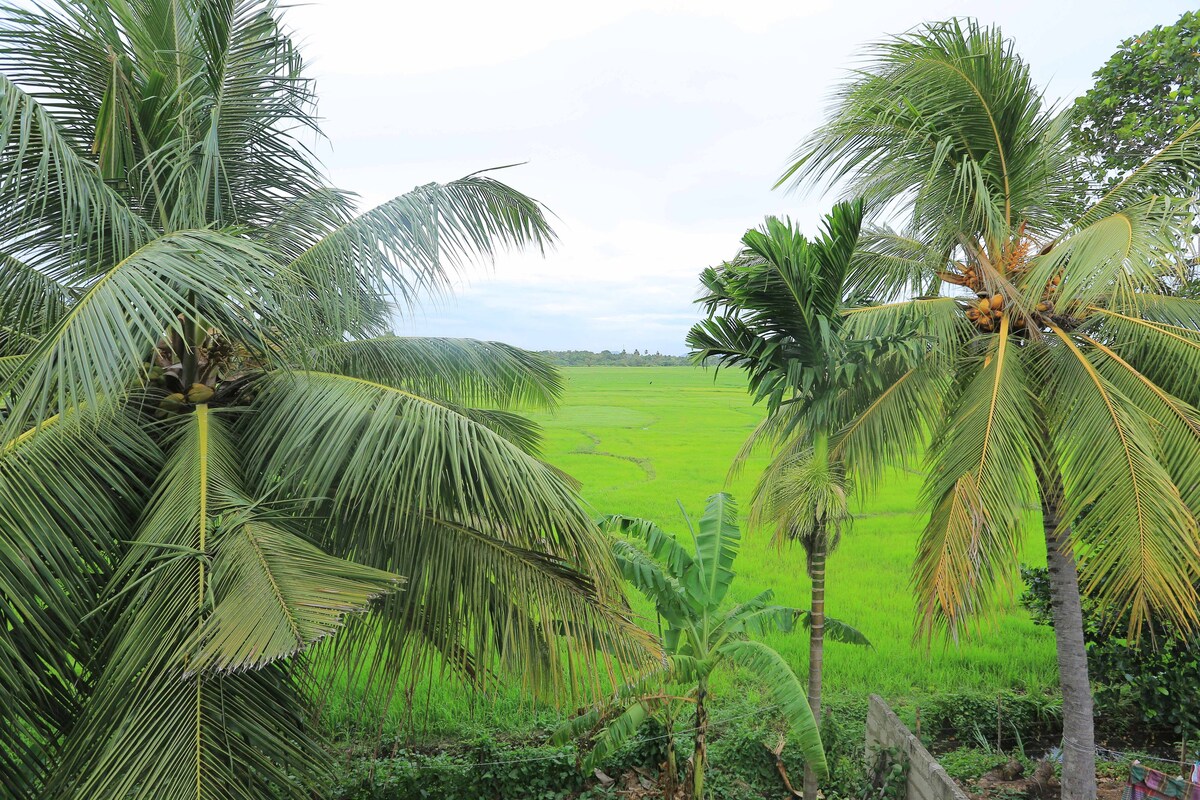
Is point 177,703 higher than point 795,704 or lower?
higher

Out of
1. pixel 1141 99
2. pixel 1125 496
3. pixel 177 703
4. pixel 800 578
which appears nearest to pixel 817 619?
pixel 1125 496

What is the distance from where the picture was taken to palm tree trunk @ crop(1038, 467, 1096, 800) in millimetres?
4336

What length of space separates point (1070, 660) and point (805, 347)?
2.63 metres

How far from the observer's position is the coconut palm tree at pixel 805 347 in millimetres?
3891

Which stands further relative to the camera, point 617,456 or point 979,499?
point 617,456

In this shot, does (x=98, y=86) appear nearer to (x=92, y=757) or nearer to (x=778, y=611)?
(x=92, y=757)

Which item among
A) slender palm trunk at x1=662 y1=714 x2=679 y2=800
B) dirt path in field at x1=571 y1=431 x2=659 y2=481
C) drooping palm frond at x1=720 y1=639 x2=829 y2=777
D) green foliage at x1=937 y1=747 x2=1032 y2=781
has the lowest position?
green foliage at x1=937 y1=747 x2=1032 y2=781

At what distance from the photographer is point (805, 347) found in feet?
13.7

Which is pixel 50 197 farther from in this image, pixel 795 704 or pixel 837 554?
pixel 837 554

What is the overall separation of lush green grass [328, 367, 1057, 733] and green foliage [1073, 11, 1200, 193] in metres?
3.58

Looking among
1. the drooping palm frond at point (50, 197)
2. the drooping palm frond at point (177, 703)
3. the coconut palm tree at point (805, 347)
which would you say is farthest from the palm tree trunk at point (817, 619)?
the drooping palm frond at point (50, 197)

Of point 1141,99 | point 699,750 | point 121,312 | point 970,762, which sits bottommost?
point 970,762

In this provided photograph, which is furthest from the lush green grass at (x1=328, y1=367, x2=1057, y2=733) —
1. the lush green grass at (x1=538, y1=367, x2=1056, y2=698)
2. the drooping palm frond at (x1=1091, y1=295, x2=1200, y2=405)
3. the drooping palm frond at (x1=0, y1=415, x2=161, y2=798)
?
the drooping palm frond at (x1=1091, y1=295, x2=1200, y2=405)

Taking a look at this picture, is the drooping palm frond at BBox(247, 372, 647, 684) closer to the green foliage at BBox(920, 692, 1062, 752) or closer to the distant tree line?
the green foliage at BBox(920, 692, 1062, 752)
